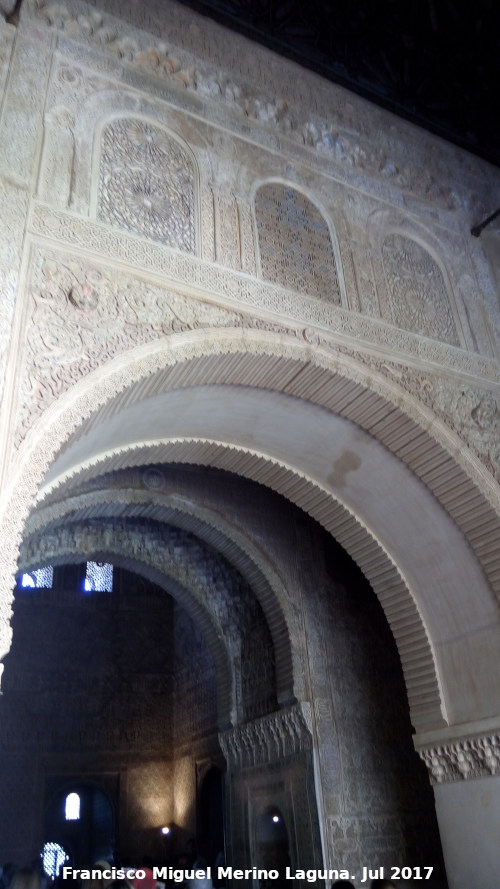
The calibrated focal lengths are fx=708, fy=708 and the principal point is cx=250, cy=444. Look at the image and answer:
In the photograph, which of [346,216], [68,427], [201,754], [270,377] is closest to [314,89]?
[346,216]

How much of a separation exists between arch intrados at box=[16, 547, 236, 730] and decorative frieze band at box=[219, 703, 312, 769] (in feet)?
0.69

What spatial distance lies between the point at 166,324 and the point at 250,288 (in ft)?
2.52

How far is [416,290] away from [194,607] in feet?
13.9

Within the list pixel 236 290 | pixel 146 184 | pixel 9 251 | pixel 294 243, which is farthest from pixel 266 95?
pixel 9 251

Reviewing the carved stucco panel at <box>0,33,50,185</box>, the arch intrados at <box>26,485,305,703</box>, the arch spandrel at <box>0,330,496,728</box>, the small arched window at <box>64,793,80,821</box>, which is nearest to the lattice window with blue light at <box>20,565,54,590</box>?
the small arched window at <box>64,793,80,821</box>

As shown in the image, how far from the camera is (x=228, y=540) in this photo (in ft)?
22.4

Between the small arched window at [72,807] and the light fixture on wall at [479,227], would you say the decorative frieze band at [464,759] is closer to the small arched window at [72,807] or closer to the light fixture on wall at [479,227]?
the light fixture on wall at [479,227]

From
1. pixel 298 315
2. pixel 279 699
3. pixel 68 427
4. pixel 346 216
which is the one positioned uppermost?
pixel 346 216

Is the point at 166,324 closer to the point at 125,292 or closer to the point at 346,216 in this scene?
the point at 125,292

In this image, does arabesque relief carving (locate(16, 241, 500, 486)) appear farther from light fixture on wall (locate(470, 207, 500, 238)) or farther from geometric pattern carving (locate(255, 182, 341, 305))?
light fixture on wall (locate(470, 207, 500, 238))

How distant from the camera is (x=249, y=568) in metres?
6.90

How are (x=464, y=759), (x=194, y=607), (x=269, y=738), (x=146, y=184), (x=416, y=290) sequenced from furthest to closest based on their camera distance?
(x=194, y=607) < (x=269, y=738) < (x=416, y=290) < (x=464, y=759) < (x=146, y=184)

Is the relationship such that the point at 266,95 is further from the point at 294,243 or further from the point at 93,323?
the point at 93,323

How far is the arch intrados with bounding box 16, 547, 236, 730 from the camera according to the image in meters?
7.35
